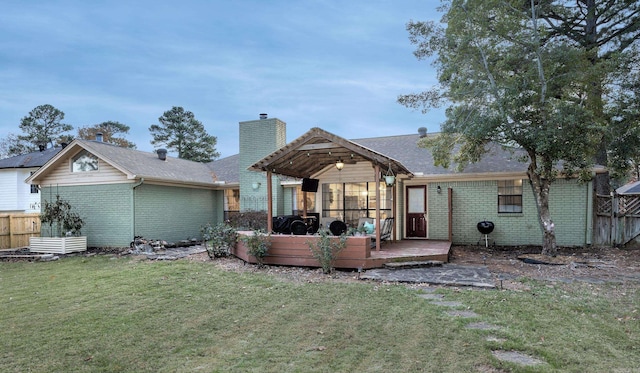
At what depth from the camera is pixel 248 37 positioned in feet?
65.0

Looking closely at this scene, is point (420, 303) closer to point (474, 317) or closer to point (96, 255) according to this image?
point (474, 317)

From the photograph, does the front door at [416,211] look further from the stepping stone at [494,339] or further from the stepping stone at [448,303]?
the stepping stone at [494,339]

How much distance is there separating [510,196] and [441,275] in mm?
6495

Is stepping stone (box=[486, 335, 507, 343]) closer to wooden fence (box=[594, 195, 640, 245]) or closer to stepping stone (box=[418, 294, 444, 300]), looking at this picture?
stepping stone (box=[418, 294, 444, 300])

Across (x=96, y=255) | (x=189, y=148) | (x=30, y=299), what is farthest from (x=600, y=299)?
(x=189, y=148)

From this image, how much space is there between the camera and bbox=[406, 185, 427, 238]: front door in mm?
12969

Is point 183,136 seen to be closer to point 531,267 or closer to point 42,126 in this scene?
point 42,126

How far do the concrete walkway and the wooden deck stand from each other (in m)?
0.32

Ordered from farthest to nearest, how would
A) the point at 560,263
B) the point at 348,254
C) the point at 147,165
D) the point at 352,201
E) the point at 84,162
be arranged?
the point at 147,165, the point at 84,162, the point at 352,201, the point at 560,263, the point at 348,254

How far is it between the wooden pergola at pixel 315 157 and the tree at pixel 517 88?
275cm

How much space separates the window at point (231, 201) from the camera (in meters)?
16.2

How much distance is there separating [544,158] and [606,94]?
5.07 m

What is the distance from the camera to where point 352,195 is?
12430 millimetres

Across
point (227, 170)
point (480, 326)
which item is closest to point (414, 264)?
point (480, 326)
